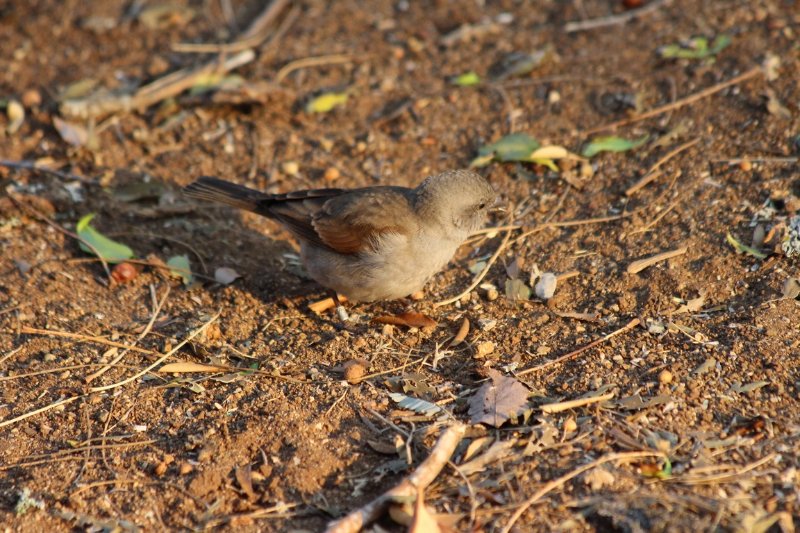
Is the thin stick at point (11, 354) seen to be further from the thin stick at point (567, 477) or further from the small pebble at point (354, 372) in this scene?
the thin stick at point (567, 477)

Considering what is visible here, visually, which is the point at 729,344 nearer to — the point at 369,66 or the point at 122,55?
the point at 369,66

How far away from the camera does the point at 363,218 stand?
5914mm

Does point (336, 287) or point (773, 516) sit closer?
point (773, 516)

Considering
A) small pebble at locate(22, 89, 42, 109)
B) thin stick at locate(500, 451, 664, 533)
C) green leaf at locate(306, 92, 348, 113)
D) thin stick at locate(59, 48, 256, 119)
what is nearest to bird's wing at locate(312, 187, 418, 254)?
green leaf at locate(306, 92, 348, 113)

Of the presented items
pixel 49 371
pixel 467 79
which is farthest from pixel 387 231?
pixel 467 79

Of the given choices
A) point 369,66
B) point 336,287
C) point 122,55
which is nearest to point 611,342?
point 336,287

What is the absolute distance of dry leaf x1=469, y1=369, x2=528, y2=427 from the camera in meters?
4.47

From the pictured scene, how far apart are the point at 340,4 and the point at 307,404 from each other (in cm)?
573

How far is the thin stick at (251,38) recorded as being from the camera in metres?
8.41

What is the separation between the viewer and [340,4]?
30.0ft

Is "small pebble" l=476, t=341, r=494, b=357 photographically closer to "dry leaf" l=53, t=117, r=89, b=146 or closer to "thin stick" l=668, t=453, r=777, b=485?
"thin stick" l=668, t=453, r=777, b=485

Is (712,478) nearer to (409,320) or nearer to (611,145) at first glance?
(409,320)

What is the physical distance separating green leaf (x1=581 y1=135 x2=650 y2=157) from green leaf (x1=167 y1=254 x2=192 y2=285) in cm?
334

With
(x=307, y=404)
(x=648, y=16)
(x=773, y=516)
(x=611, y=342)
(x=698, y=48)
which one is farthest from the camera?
(x=648, y=16)
